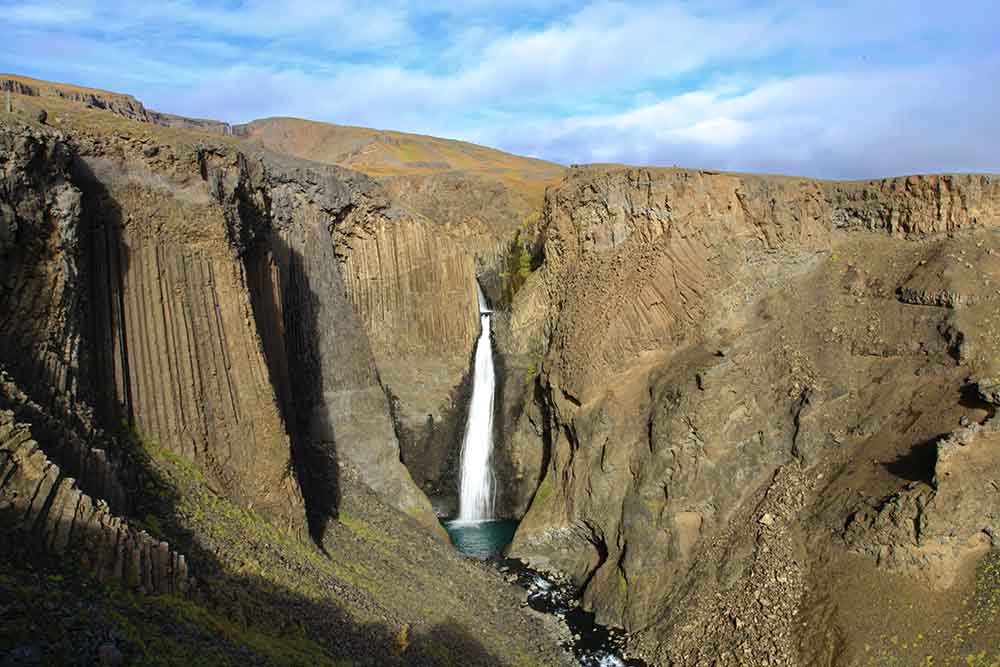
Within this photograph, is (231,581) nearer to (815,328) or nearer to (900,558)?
(900,558)

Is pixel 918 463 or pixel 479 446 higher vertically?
pixel 918 463

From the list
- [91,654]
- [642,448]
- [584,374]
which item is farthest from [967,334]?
[91,654]

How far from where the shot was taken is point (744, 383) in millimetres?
20609

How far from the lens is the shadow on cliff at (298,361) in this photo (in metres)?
19.0

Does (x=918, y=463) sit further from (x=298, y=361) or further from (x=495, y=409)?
(x=298, y=361)

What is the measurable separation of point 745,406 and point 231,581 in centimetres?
1363

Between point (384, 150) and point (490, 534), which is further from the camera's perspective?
point (384, 150)

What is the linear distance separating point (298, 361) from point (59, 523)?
1532cm

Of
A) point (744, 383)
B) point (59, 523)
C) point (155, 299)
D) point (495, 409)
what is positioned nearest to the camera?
point (59, 523)

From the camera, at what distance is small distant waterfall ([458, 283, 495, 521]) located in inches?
1133

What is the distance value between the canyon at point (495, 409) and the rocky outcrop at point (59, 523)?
36mm

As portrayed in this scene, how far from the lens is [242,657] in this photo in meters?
9.32

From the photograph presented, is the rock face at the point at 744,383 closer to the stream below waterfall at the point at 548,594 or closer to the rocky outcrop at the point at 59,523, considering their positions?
the stream below waterfall at the point at 548,594

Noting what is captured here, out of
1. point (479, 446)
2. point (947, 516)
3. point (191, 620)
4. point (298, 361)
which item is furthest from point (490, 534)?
point (191, 620)
